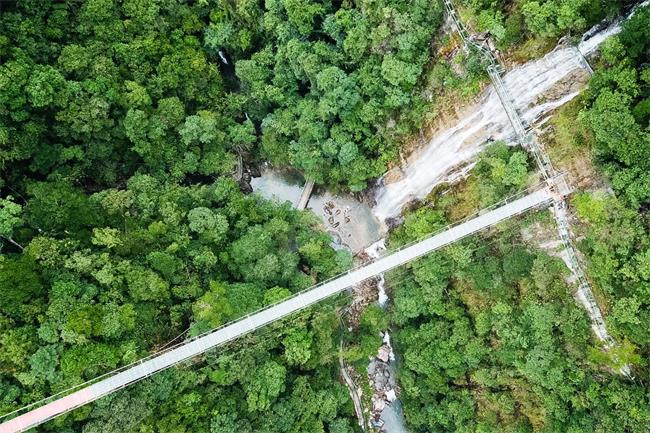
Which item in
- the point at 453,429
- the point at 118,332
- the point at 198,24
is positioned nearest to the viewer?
the point at 118,332

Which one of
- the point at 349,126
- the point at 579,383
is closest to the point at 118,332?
the point at 349,126

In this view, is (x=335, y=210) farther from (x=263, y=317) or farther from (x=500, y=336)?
(x=500, y=336)

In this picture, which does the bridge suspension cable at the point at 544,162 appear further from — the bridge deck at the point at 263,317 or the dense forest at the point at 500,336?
the bridge deck at the point at 263,317

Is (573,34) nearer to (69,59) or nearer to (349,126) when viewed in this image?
(349,126)

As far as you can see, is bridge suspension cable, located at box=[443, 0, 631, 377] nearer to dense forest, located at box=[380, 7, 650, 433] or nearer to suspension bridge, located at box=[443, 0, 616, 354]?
suspension bridge, located at box=[443, 0, 616, 354]

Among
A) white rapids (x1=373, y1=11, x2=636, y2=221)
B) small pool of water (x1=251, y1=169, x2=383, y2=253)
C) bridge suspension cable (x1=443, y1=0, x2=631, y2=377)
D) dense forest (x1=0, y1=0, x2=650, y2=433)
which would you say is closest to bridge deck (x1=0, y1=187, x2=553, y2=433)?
dense forest (x1=0, y1=0, x2=650, y2=433)

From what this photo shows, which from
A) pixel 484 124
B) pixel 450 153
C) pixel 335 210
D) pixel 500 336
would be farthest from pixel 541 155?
pixel 335 210
